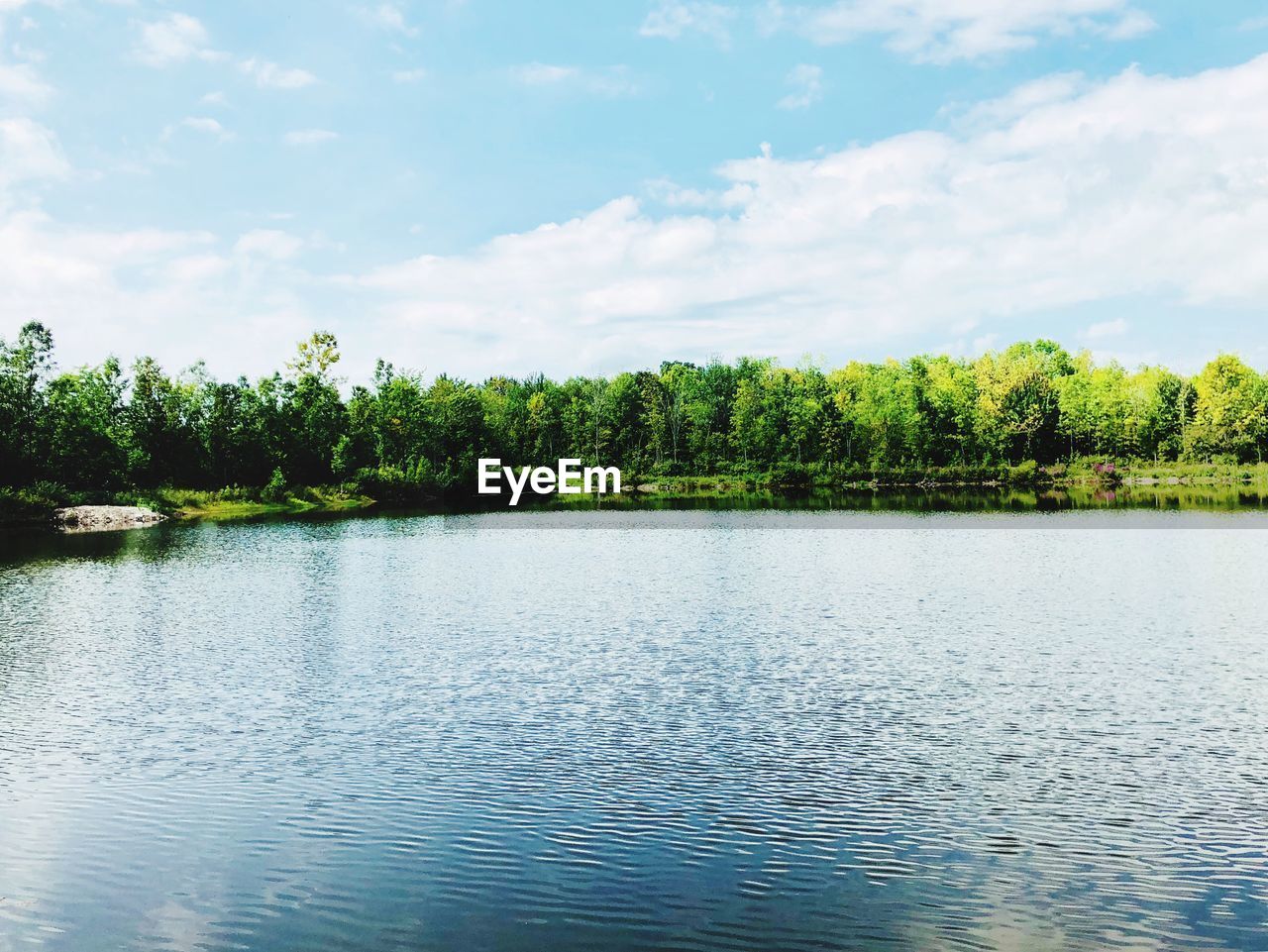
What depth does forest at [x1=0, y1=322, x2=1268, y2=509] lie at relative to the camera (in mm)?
77438

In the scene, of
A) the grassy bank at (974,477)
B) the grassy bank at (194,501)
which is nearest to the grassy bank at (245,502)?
the grassy bank at (194,501)

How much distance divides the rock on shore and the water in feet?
125

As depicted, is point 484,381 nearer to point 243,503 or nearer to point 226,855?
point 243,503

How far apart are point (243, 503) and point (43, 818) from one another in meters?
72.0

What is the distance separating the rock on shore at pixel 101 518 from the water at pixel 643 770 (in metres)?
38.0

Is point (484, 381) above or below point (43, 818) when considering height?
above

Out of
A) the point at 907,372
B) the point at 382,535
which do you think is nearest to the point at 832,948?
the point at 382,535

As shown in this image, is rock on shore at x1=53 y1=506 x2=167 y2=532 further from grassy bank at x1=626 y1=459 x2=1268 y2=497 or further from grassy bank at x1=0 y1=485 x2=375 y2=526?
grassy bank at x1=626 y1=459 x2=1268 y2=497

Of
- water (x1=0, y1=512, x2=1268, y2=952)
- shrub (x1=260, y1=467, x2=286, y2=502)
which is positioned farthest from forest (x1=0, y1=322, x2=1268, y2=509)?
water (x1=0, y1=512, x2=1268, y2=952)

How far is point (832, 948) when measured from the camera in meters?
8.69

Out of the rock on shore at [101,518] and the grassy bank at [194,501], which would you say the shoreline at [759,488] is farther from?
the rock on shore at [101,518]

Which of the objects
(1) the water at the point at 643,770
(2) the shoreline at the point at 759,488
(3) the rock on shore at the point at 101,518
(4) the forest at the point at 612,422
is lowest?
(1) the water at the point at 643,770

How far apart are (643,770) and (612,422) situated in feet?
357

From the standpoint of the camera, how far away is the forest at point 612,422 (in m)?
77.4
